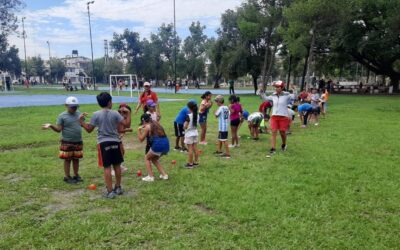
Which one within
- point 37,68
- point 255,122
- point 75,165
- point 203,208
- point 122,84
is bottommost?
point 203,208

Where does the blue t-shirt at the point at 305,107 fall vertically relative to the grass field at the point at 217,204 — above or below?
above

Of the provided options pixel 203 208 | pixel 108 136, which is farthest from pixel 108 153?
pixel 203 208

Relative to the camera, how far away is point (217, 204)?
5.52 m

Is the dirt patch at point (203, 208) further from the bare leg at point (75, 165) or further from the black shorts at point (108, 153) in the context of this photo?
the bare leg at point (75, 165)

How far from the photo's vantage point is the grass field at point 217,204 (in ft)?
14.4

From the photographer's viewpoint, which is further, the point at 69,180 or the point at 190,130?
the point at 190,130

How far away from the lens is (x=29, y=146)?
1044cm

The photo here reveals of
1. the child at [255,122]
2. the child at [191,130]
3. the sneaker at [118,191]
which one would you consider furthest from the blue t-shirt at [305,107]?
the sneaker at [118,191]

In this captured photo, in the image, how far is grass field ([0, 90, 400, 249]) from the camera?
14.4 ft

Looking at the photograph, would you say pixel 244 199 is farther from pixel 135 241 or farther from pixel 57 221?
pixel 57 221

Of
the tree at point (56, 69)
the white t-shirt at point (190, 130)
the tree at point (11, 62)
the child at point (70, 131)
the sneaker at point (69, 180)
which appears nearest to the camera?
the child at point (70, 131)

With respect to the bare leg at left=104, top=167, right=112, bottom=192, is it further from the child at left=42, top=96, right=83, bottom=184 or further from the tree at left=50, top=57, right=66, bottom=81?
the tree at left=50, top=57, right=66, bottom=81

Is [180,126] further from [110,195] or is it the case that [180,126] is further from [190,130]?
[110,195]

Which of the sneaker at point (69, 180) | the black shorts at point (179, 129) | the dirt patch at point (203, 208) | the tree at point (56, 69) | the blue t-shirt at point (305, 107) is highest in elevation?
the tree at point (56, 69)
